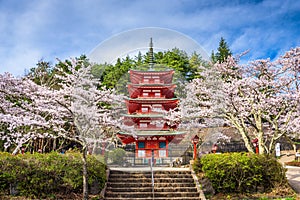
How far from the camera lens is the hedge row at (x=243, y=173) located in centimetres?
881

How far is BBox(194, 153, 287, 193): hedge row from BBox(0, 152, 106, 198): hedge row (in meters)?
4.01

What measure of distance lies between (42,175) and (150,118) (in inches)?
248

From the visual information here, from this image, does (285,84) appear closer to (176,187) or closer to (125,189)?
(176,187)

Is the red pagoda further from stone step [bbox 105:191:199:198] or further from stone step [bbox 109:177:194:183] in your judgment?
stone step [bbox 105:191:199:198]

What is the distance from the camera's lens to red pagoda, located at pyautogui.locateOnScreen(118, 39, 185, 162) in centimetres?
1259

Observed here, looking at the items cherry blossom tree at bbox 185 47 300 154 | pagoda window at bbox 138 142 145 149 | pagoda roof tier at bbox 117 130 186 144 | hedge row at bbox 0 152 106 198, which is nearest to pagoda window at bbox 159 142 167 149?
pagoda roof tier at bbox 117 130 186 144

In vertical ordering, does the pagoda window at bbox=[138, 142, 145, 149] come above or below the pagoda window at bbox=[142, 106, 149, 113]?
below

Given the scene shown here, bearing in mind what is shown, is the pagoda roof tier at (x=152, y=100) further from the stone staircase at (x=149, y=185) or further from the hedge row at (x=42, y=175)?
the hedge row at (x=42, y=175)

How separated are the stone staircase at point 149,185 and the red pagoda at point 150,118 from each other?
261 cm

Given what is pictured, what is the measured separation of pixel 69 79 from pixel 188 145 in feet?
34.2

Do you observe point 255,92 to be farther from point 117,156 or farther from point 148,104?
point 117,156

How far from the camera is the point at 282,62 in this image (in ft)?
35.7

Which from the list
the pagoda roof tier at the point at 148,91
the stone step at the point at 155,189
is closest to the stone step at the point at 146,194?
the stone step at the point at 155,189

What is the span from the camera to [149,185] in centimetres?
920
